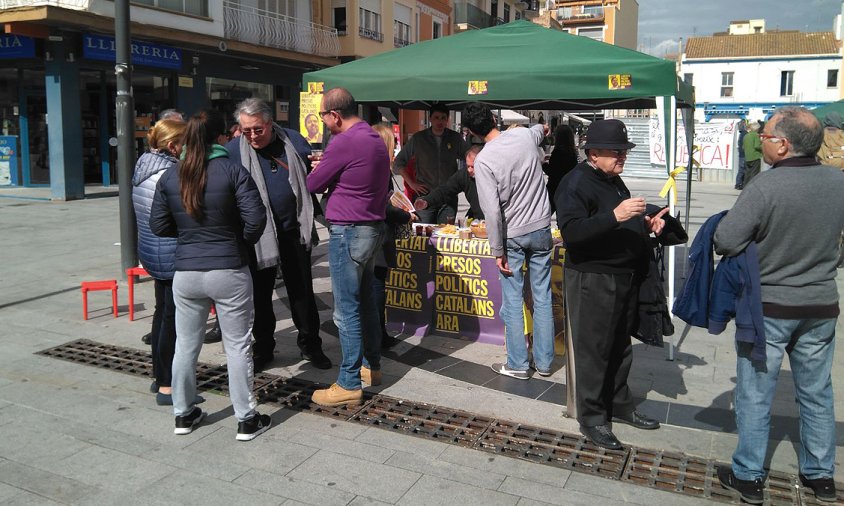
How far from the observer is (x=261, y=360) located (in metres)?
5.48

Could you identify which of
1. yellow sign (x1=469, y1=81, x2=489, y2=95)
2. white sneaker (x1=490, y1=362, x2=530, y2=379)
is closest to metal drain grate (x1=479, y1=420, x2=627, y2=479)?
white sneaker (x1=490, y1=362, x2=530, y2=379)

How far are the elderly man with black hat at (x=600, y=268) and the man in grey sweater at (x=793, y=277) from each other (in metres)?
0.69

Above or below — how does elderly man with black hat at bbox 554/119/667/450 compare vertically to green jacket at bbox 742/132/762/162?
below

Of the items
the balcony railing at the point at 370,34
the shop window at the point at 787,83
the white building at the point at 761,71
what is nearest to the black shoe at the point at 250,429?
the balcony railing at the point at 370,34

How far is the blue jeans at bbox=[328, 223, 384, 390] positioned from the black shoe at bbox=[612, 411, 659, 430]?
167 centimetres

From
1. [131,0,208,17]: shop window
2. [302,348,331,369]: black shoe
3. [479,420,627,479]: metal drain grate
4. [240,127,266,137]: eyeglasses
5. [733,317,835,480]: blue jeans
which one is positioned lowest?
[479,420,627,479]: metal drain grate

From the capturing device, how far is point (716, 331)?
3482 millimetres

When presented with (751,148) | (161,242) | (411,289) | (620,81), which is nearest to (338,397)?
(161,242)

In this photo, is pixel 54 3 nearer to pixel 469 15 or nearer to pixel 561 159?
pixel 561 159

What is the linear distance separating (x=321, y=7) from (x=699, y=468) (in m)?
23.9

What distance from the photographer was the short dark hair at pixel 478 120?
528 centimetres

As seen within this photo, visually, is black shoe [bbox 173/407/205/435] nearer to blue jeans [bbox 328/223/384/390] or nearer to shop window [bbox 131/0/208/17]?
blue jeans [bbox 328/223/384/390]

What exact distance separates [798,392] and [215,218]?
311 centimetres

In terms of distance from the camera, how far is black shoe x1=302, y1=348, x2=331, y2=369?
17.9 ft
